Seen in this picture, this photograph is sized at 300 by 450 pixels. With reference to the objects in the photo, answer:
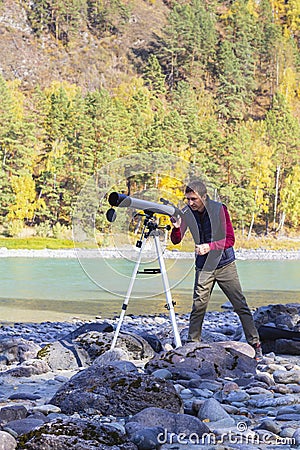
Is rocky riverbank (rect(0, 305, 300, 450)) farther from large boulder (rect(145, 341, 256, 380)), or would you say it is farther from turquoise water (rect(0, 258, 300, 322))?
turquoise water (rect(0, 258, 300, 322))

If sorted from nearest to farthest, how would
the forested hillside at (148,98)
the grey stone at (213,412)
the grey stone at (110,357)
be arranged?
the grey stone at (213,412)
the grey stone at (110,357)
the forested hillside at (148,98)

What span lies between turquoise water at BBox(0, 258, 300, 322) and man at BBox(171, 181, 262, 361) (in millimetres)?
200

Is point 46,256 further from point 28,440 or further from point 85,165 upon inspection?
point 28,440

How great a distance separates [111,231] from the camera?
571cm

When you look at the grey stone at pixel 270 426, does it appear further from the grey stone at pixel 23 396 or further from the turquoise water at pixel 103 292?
the turquoise water at pixel 103 292

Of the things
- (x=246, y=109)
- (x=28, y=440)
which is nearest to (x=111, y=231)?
(x=28, y=440)

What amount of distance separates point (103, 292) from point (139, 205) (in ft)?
40.1

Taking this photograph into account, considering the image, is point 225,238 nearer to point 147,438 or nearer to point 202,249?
point 202,249

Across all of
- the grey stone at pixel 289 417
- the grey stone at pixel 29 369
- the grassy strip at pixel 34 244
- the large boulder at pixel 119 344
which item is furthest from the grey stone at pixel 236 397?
the grassy strip at pixel 34 244

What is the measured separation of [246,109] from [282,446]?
8687 cm

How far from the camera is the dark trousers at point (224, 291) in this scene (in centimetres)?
638

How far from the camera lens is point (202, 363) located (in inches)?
220

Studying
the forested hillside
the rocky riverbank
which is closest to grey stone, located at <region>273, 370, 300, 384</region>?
the rocky riverbank

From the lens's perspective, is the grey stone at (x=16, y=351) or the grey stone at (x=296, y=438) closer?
the grey stone at (x=296, y=438)
